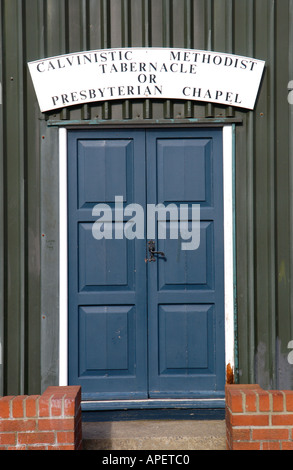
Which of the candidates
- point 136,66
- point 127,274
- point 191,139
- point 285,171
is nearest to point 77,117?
point 136,66

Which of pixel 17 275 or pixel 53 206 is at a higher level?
pixel 53 206

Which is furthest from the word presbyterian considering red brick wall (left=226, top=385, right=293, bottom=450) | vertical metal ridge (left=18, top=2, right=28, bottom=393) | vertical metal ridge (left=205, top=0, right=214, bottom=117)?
red brick wall (left=226, top=385, right=293, bottom=450)

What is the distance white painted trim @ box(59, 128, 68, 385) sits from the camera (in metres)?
5.31

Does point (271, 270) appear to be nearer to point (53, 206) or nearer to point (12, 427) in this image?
point (53, 206)

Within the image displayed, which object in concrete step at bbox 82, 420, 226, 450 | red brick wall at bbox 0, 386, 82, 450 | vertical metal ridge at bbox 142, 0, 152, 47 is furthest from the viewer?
vertical metal ridge at bbox 142, 0, 152, 47

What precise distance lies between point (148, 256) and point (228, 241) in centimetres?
74

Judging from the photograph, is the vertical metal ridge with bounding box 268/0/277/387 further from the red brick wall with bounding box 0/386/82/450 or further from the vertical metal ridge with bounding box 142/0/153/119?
the red brick wall with bounding box 0/386/82/450

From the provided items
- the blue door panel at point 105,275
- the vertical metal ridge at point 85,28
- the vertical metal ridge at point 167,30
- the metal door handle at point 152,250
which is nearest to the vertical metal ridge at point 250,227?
the vertical metal ridge at point 167,30

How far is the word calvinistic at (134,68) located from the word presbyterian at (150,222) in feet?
3.16

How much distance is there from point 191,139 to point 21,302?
2.14 m

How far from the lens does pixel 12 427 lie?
381 centimetres

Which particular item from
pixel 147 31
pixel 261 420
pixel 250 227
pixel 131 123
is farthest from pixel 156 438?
pixel 147 31

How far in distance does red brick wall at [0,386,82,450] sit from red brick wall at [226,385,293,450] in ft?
3.48
